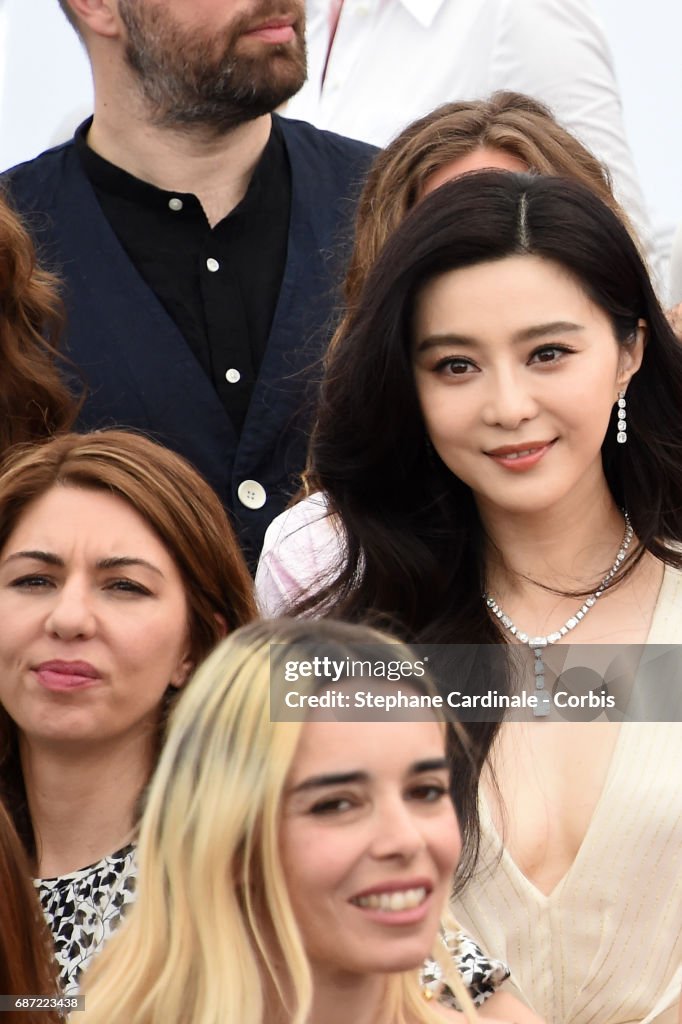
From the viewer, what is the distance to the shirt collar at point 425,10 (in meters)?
3.74

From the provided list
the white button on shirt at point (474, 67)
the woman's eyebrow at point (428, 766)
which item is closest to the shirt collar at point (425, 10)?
the white button on shirt at point (474, 67)

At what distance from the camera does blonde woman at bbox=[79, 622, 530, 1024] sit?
1708mm

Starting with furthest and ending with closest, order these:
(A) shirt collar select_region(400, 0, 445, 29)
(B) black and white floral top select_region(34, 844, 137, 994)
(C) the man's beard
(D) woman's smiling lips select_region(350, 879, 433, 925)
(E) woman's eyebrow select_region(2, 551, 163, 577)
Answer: (A) shirt collar select_region(400, 0, 445, 29) → (C) the man's beard → (E) woman's eyebrow select_region(2, 551, 163, 577) → (B) black and white floral top select_region(34, 844, 137, 994) → (D) woman's smiling lips select_region(350, 879, 433, 925)

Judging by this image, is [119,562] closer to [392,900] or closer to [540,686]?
[540,686]

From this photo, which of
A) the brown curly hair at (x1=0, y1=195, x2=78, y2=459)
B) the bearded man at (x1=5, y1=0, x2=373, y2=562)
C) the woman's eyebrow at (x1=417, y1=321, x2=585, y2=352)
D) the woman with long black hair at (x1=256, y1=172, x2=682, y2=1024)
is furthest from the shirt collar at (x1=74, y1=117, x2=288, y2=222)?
the woman's eyebrow at (x1=417, y1=321, x2=585, y2=352)

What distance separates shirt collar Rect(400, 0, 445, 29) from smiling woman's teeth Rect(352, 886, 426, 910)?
2.41 metres

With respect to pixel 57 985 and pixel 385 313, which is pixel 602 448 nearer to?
pixel 385 313

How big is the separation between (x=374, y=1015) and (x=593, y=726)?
63 cm

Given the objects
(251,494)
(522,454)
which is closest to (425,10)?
(251,494)

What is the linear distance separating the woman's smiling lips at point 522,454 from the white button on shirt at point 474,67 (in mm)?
1177

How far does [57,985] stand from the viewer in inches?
82.4

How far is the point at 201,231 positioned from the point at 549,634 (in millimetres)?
1218

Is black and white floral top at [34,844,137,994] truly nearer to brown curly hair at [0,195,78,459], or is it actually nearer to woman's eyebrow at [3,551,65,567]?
woman's eyebrow at [3,551,65,567]

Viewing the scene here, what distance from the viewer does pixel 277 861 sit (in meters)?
1.72
